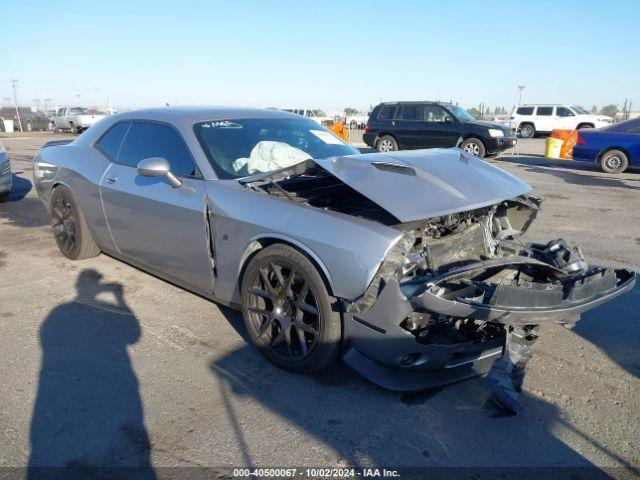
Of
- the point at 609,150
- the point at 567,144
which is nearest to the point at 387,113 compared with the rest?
the point at 567,144

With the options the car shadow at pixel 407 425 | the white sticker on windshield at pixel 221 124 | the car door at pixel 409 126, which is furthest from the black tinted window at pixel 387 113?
the car shadow at pixel 407 425

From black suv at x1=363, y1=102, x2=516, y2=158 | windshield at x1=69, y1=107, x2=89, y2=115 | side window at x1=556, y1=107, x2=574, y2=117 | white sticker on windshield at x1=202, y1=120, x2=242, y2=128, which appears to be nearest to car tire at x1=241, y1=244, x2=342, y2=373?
white sticker on windshield at x1=202, y1=120, x2=242, y2=128

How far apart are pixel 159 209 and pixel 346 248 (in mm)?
1706

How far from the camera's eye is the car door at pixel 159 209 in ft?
11.5

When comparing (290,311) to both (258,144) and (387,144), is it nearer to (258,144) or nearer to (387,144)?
(258,144)

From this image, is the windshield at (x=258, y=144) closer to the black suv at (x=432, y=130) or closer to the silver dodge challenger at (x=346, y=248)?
the silver dodge challenger at (x=346, y=248)

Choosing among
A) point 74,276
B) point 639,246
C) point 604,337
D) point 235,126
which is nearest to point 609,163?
point 639,246

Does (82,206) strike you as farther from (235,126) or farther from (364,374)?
(364,374)

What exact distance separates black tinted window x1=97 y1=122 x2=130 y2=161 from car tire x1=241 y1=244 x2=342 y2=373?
2080 mm

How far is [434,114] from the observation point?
50.5ft

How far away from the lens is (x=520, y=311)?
2.56 meters

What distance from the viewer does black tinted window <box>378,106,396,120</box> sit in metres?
16.3

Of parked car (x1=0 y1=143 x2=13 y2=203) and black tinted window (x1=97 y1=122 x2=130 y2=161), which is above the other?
black tinted window (x1=97 y1=122 x2=130 y2=161)

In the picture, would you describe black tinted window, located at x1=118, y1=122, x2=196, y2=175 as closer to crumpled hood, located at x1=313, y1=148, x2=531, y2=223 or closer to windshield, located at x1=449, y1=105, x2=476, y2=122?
crumpled hood, located at x1=313, y1=148, x2=531, y2=223
